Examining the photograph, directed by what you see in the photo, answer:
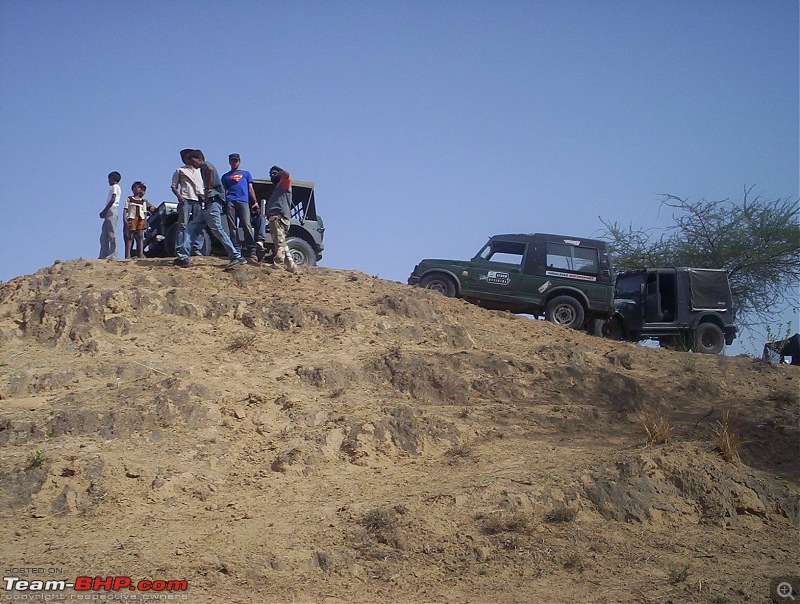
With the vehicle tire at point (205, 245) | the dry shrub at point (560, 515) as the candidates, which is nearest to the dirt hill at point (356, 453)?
the dry shrub at point (560, 515)

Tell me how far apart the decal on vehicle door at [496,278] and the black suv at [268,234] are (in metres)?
2.96

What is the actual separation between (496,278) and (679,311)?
4.14m

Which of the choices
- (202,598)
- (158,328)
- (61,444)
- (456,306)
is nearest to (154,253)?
(158,328)

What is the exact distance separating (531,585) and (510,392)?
3.15 metres

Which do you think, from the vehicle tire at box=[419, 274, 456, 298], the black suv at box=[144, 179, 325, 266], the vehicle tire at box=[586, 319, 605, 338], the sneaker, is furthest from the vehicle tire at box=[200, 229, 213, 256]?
the vehicle tire at box=[586, 319, 605, 338]

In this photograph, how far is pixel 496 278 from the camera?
13047 millimetres

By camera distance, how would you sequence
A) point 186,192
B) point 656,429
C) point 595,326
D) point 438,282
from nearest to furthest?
point 656,429
point 186,192
point 438,282
point 595,326

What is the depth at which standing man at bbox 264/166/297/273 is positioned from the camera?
32.2 feet

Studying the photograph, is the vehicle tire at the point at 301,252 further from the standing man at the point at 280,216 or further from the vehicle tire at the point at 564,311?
the vehicle tire at the point at 564,311

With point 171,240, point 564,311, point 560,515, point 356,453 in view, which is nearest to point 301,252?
point 171,240

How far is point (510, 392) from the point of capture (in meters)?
7.84

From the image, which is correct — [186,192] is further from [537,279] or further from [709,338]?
[709,338]

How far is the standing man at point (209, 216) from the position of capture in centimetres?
930

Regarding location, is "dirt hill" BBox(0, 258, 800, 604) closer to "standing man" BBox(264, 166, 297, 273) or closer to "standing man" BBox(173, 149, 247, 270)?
"standing man" BBox(173, 149, 247, 270)
